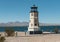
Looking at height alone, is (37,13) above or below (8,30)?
above

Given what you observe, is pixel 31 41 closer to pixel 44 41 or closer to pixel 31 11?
pixel 44 41

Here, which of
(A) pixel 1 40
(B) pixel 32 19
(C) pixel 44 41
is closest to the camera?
(A) pixel 1 40

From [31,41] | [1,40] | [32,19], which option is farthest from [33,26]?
[1,40]

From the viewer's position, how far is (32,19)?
119ft

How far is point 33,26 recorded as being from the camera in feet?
119

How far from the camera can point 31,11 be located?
36594 mm

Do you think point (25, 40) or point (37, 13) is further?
point (37, 13)

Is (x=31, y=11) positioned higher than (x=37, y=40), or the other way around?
(x=31, y=11)

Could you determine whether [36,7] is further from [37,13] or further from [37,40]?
[37,40]

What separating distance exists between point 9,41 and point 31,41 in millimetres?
2837

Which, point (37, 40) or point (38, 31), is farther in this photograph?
point (38, 31)

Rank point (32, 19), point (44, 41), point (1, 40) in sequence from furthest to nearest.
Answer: point (32, 19)
point (44, 41)
point (1, 40)

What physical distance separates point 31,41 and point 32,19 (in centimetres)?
715

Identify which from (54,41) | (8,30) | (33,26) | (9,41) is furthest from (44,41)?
(8,30)
